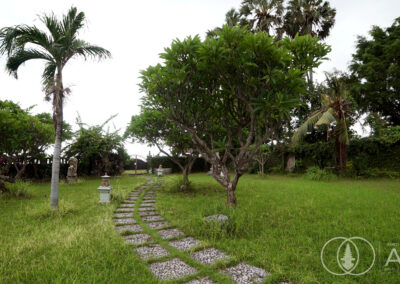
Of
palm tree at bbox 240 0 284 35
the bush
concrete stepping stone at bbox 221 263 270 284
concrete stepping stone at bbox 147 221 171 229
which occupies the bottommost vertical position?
concrete stepping stone at bbox 147 221 171 229

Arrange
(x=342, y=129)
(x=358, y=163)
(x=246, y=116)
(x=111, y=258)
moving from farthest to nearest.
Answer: (x=358, y=163) < (x=342, y=129) < (x=246, y=116) < (x=111, y=258)

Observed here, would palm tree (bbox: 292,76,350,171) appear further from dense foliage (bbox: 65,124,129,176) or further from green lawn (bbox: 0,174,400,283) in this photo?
dense foliage (bbox: 65,124,129,176)

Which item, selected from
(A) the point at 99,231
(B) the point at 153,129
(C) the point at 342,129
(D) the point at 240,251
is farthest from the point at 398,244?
(C) the point at 342,129

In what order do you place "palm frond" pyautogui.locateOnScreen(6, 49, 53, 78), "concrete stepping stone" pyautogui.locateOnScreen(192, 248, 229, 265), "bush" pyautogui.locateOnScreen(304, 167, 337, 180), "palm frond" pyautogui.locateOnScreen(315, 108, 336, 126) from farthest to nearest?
1. "bush" pyautogui.locateOnScreen(304, 167, 337, 180)
2. "palm frond" pyautogui.locateOnScreen(315, 108, 336, 126)
3. "palm frond" pyautogui.locateOnScreen(6, 49, 53, 78)
4. "concrete stepping stone" pyautogui.locateOnScreen(192, 248, 229, 265)

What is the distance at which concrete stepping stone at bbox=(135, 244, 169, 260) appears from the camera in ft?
9.82

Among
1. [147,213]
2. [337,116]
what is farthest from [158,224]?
[337,116]

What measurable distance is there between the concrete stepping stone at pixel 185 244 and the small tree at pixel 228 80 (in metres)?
2.04

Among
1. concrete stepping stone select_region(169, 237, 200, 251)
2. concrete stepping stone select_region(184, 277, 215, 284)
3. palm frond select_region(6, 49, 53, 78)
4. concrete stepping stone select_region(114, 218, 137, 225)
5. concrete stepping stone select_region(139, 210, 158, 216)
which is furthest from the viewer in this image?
concrete stepping stone select_region(139, 210, 158, 216)

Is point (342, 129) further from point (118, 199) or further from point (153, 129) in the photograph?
point (118, 199)

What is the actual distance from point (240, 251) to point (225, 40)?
4.04 meters

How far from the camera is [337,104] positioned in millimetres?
12664

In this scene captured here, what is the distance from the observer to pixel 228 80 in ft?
15.8

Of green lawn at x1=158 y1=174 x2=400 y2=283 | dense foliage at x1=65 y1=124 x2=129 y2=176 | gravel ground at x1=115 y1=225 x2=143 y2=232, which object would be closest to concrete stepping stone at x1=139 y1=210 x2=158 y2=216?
green lawn at x1=158 y1=174 x2=400 y2=283

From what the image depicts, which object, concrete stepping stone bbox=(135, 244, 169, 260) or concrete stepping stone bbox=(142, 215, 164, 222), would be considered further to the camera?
concrete stepping stone bbox=(142, 215, 164, 222)
